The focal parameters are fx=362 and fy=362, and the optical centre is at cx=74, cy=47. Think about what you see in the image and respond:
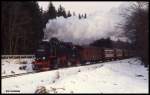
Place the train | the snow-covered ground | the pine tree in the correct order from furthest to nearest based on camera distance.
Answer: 1. the pine tree
2. the train
3. the snow-covered ground

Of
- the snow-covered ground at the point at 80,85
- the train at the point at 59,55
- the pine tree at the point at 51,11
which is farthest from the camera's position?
the pine tree at the point at 51,11

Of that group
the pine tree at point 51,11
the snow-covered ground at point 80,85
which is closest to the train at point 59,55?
the snow-covered ground at point 80,85

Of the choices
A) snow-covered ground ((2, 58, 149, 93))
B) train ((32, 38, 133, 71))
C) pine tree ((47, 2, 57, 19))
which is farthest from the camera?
pine tree ((47, 2, 57, 19))

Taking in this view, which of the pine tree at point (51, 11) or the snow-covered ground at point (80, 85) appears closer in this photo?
the snow-covered ground at point (80, 85)

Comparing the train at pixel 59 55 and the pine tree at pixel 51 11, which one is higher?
the pine tree at pixel 51 11

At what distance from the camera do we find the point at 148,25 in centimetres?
3781

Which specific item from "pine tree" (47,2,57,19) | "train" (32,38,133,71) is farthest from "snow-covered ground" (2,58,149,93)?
"pine tree" (47,2,57,19)

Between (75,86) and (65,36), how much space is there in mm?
25322

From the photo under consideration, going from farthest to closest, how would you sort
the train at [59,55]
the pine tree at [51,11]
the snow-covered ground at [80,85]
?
the pine tree at [51,11] < the train at [59,55] < the snow-covered ground at [80,85]

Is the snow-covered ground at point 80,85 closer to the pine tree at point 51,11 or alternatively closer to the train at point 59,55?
the train at point 59,55

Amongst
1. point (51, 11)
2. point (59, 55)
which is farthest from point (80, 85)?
point (51, 11)

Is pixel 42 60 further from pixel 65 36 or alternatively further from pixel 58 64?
pixel 65 36

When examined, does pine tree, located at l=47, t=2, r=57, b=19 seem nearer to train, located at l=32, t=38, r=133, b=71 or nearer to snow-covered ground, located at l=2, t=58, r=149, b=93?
train, located at l=32, t=38, r=133, b=71

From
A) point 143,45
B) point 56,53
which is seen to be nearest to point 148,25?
point 143,45
